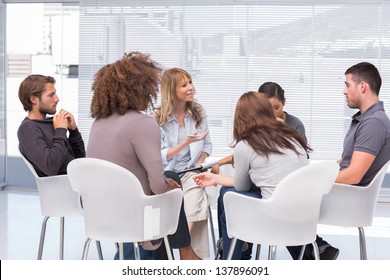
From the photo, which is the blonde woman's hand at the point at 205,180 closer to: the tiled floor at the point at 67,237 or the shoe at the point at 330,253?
the shoe at the point at 330,253

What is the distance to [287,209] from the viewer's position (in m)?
3.38

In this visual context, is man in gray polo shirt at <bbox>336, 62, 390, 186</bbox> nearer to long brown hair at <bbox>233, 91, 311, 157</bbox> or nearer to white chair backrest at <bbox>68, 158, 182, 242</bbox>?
long brown hair at <bbox>233, 91, 311, 157</bbox>

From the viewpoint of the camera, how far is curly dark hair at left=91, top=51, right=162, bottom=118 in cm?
345

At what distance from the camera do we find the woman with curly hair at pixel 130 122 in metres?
3.33

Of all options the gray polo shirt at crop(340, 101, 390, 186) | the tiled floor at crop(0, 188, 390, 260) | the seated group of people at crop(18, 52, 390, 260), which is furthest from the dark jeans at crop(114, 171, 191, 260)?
the tiled floor at crop(0, 188, 390, 260)

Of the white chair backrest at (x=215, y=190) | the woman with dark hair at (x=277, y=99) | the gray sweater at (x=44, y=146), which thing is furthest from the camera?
the woman with dark hair at (x=277, y=99)

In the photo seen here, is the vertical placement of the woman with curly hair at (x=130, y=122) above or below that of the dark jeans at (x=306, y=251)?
above

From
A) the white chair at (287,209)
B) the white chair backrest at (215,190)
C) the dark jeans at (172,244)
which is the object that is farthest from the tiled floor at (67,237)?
the white chair at (287,209)

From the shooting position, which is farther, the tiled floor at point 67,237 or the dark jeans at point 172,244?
the tiled floor at point 67,237

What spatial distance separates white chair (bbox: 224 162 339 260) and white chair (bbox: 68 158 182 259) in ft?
1.21

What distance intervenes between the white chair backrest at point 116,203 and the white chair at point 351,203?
99cm

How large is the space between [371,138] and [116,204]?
4.90 feet

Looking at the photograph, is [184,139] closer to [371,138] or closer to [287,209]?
[371,138]

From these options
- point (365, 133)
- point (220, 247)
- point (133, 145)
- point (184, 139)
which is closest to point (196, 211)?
point (220, 247)
